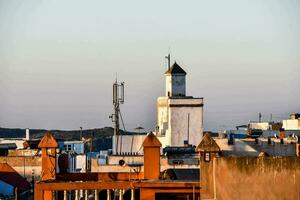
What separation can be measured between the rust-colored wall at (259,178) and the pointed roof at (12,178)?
44486 mm

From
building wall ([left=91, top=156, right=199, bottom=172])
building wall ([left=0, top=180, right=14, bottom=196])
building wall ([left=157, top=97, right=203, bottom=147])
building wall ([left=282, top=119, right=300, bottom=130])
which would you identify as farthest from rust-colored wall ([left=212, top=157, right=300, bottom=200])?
building wall ([left=282, top=119, right=300, bottom=130])

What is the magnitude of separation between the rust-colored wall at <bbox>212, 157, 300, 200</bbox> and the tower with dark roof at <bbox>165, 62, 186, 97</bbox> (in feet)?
221

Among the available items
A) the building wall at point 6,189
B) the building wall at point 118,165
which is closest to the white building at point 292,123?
the building wall at point 118,165

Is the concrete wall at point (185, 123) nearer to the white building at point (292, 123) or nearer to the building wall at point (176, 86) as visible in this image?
the building wall at point (176, 86)

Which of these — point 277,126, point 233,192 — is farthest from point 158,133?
point 233,192

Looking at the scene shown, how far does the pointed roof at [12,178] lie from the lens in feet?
203

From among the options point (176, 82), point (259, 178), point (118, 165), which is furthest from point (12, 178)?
point (259, 178)

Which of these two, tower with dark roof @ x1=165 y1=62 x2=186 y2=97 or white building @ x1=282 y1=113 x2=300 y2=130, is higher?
tower with dark roof @ x1=165 y1=62 x2=186 y2=97

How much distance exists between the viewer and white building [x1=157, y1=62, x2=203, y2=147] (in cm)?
8344

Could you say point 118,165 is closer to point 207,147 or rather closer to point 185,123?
point 185,123

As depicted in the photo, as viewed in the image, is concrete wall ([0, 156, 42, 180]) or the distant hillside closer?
concrete wall ([0, 156, 42, 180])

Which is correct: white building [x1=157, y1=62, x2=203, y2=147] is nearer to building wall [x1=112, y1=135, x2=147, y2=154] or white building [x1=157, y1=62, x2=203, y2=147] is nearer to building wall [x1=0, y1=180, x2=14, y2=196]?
building wall [x1=112, y1=135, x2=147, y2=154]

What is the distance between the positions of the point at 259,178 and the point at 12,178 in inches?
1895

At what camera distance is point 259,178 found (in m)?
15.9
